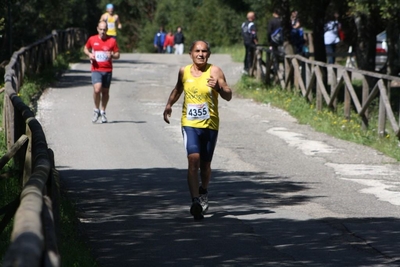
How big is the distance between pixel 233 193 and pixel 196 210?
1.87 meters

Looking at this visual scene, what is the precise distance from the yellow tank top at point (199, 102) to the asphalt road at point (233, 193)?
925 millimetres

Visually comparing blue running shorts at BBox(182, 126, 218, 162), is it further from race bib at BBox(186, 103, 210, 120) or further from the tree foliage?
the tree foliage

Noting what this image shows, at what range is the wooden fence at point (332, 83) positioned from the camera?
55.7ft

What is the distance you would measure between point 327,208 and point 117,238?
262cm

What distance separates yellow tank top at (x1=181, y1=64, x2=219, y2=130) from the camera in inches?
388

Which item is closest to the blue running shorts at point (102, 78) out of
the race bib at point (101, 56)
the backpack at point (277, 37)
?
the race bib at point (101, 56)

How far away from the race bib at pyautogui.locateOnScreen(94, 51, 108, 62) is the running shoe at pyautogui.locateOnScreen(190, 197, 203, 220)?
8.78 m

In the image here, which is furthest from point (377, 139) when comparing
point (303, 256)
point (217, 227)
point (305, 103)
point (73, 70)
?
point (73, 70)

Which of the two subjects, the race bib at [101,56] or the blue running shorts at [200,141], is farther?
the race bib at [101,56]

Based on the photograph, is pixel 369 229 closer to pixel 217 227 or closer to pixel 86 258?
pixel 217 227

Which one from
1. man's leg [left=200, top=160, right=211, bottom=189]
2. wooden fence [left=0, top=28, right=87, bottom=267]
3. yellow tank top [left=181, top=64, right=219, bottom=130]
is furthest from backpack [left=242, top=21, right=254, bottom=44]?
yellow tank top [left=181, top=64, right=219, bottom=130]

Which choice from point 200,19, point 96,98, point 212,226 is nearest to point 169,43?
point 200,19

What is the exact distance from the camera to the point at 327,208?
1048 cm

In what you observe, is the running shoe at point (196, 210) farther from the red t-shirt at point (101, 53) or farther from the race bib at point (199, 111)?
the red t-shirt at point (101, 53)
